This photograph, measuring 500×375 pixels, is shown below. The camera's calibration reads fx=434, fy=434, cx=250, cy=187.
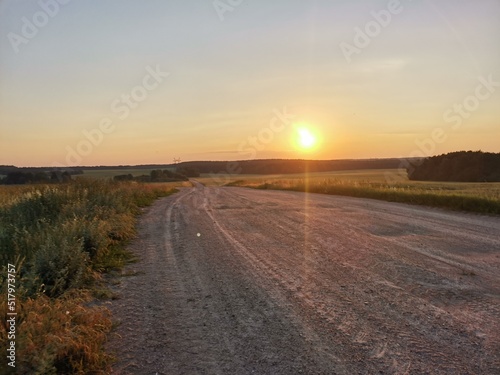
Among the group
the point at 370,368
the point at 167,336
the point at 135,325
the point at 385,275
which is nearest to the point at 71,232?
the point at 135,325

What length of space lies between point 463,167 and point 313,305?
73919 millimetres

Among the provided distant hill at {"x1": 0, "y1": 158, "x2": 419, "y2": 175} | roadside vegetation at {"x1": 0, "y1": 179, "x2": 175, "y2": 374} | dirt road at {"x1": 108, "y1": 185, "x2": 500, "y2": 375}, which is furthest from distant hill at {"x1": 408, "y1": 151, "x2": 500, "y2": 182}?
roadside vegetation at {"x1": 0, "y1": 179, "x2": 175, "y2": 374}

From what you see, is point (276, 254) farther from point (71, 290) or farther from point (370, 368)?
point (370, 368)

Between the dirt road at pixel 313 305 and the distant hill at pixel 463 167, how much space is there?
64132 millimetres

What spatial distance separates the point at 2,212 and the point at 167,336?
1067 centimetres

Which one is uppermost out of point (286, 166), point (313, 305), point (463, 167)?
point (286, 166)

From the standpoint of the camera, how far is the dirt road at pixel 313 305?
4.09m

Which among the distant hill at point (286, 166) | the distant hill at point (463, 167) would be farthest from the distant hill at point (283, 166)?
the distant hill at point (463, 167)

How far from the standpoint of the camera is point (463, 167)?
71000 millimetres

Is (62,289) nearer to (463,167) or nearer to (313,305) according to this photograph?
(313,305)

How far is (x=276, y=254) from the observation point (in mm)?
8719

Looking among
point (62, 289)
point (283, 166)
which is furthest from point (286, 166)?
point (62, 289)

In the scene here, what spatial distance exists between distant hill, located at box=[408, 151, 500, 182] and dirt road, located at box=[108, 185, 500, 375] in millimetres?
64132

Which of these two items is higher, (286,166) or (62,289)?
(286,166)
